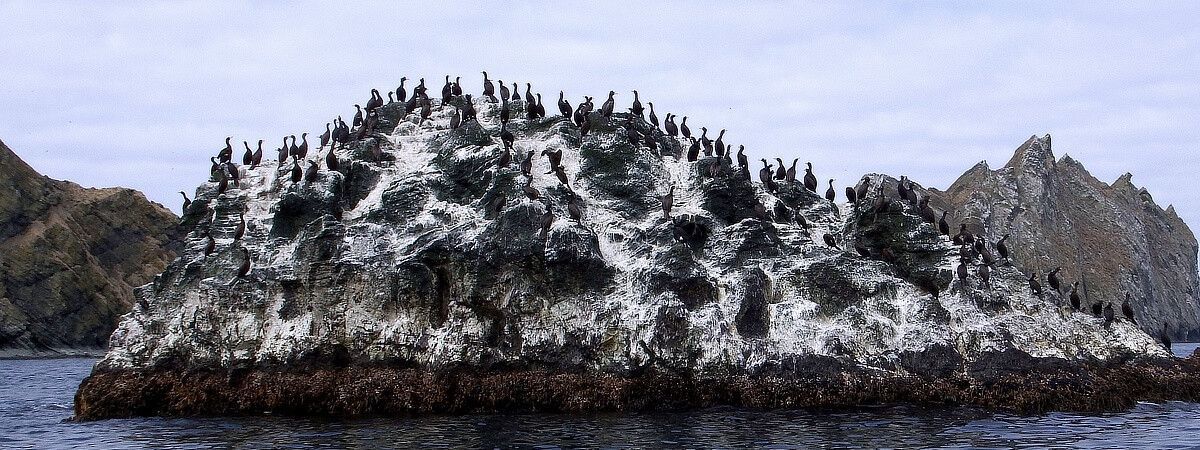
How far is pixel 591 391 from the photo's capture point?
31.7m

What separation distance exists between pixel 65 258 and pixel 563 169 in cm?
6658

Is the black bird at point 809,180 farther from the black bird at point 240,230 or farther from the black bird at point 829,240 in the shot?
the black bird at point 240,230

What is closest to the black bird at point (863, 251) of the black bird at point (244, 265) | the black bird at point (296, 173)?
the black bird at point (296, 173)

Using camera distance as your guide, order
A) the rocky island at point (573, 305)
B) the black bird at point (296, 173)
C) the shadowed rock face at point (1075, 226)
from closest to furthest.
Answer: the rocky island at point (573, 305), the black bird at point (296, 173), the shadowed rock face at point (1075, 226)

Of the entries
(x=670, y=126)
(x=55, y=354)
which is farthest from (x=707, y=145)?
(x=55, y=354)

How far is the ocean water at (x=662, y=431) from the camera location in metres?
25.0

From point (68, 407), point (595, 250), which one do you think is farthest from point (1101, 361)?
point (68, 407)

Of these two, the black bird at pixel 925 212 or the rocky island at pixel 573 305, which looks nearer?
the rocky island at pixel 573 305

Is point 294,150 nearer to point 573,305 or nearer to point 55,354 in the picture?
point 573,305

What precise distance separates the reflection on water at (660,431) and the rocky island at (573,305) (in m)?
1.44

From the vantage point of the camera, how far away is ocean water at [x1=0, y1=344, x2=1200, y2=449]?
82.1ft

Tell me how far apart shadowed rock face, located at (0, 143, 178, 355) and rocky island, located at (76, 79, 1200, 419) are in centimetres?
5579

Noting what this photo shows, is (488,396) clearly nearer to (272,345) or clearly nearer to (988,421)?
(272,345)

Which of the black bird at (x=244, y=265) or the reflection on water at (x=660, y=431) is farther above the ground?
the black bird at (x=244, y=265)
